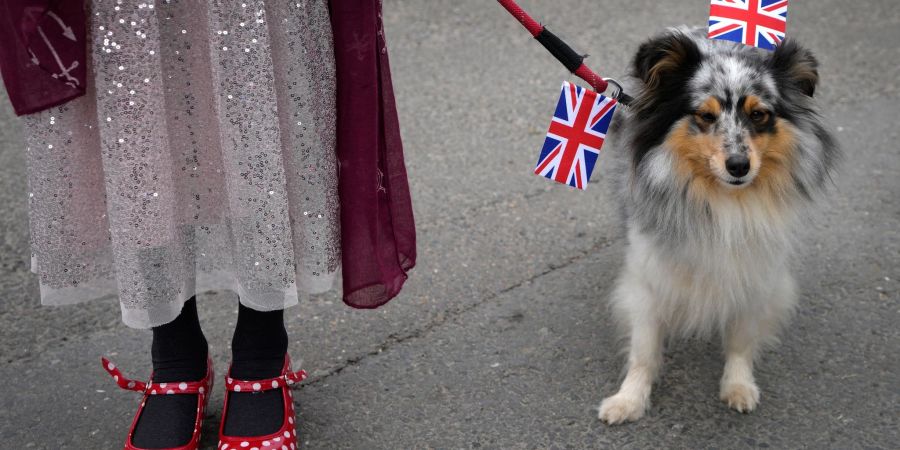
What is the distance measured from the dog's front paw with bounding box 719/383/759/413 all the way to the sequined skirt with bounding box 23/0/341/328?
1260 millimetres

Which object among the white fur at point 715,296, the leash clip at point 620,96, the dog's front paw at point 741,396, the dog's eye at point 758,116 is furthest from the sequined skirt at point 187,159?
the dog's front paw at point 741,396

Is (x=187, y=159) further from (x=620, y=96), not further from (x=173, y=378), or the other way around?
(x=620, y=96)

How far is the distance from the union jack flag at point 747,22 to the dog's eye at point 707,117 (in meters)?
0.20

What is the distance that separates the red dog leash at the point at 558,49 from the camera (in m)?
2.23

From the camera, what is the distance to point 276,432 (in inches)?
87.4

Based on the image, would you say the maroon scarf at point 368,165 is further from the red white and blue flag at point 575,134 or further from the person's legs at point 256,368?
the red white and blue flag at point 575,134

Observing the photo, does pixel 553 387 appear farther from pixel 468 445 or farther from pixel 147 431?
pixel 147 431

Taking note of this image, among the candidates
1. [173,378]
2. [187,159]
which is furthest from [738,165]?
[173,378]

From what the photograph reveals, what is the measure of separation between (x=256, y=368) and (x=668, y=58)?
53.1 inches

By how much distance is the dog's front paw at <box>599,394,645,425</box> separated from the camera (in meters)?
2.45

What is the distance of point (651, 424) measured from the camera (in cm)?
245

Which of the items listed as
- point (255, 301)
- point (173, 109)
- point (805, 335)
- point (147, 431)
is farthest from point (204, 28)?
point (805, 335)

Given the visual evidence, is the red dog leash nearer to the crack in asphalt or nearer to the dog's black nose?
the dog's black nose

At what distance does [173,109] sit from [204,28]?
0.62ft
